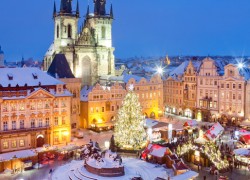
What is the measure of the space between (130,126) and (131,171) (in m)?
9.23

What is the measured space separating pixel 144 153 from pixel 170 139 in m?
10.5

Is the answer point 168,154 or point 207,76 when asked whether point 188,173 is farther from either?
point 207,76

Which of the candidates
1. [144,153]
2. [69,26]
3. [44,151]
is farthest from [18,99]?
[69,26]

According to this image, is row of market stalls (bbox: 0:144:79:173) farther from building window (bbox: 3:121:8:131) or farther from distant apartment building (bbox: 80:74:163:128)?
distant apartment building (bbox: 80:74:163:128)

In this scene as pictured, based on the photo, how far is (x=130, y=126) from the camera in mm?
44688

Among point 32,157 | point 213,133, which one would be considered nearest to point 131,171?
point 32,157

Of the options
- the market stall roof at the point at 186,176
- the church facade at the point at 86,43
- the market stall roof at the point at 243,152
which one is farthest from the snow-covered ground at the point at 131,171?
the church facade at the point at 86,43

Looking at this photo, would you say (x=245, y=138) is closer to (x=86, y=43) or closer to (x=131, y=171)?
(x=131, y=171)

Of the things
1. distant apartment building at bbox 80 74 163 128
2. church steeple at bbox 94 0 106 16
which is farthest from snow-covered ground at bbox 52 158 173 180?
church steeple at bbox 94 0 106 16

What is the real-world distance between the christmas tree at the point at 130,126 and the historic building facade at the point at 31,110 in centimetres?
1072

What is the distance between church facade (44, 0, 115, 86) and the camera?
76375mm

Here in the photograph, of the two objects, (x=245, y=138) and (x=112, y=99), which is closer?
(x=245, y=138)

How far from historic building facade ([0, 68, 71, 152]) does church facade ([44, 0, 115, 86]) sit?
77.8ft

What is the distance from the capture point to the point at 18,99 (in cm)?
4803
